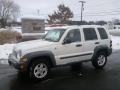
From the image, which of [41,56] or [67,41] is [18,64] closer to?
[41,56]

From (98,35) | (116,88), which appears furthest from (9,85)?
(98,35)

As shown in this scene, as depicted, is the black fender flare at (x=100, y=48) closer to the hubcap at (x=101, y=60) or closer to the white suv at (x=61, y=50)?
the white suv at (x=61, y=50)

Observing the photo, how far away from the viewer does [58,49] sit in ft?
27.1

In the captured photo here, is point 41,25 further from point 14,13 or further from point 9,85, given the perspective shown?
point 14,13

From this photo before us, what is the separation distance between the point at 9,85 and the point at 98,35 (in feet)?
14.1

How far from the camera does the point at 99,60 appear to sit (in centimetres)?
995

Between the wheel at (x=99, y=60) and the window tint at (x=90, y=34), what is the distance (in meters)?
0.79

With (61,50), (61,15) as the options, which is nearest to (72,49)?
(61,50)

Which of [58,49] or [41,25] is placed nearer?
[58,49]

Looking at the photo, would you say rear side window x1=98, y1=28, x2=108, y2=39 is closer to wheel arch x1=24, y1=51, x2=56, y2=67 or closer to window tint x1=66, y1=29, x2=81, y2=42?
window tint x1=66, y1=29, x2=81, y2=42

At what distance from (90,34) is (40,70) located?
2.71 meters

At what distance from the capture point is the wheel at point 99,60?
980 centimetres

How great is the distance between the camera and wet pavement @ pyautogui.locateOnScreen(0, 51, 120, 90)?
7164 mm

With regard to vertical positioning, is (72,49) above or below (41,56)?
above
